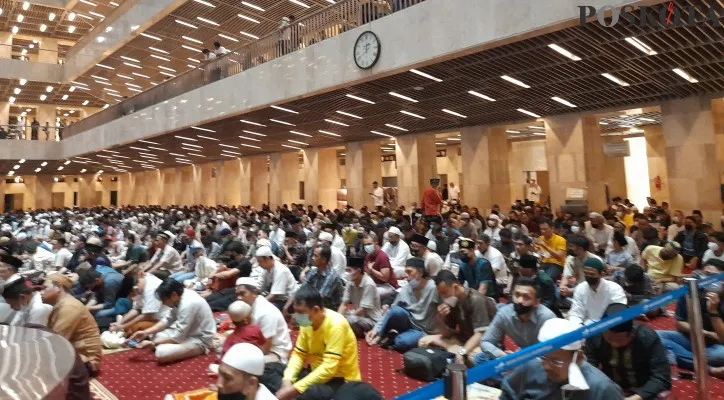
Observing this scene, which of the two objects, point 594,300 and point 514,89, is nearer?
point 594,300

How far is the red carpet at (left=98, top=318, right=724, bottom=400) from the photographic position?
13.1 feet

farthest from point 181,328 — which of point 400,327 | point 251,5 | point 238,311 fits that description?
point 251,5

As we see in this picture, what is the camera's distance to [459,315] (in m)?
4.54

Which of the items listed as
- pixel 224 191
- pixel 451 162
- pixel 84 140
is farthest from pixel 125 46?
pixel 451 162

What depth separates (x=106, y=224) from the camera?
14.5 metres

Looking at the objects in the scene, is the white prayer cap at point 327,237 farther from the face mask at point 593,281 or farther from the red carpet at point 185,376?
the face mask at point 593,281

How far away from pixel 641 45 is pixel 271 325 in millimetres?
7774

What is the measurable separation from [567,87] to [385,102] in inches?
172

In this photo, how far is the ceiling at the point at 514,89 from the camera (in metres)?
7.80

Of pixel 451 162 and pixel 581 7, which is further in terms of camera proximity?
pixel 451 162

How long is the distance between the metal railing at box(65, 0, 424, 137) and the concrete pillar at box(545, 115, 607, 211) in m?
6.90

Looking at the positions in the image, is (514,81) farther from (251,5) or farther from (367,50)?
(251,5)

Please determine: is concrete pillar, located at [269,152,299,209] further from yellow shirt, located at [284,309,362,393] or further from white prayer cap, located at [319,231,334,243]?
yellow shirt, located at [284,309,362,393]

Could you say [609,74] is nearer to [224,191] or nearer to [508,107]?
[508,107]
